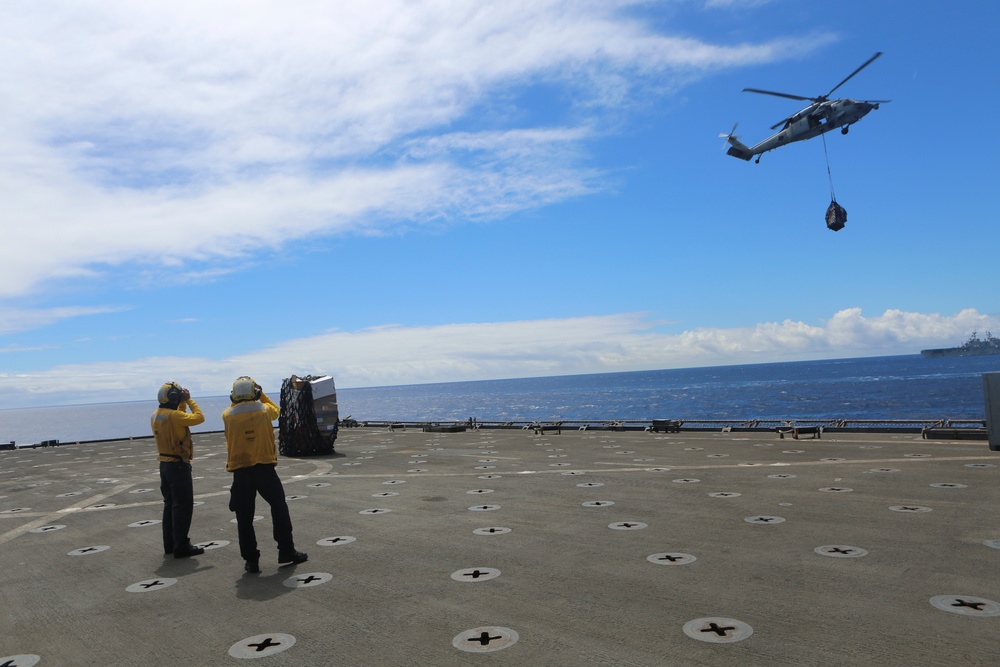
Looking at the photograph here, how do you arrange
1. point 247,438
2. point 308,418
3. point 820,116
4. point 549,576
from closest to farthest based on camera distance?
point 549,576
point 247,438
point 308,418
point 820,116

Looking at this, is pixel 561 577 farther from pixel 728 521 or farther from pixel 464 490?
pixel 464 490

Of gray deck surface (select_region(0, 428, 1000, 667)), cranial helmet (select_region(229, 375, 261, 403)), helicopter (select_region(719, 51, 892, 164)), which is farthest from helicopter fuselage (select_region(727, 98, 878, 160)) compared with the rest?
cranial helmet (select_region(229, 375, 261, 403))

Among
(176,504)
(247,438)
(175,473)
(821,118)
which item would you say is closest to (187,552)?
(176,504)

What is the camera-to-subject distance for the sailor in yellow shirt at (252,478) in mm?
7047

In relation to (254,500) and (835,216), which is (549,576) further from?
(835,216)

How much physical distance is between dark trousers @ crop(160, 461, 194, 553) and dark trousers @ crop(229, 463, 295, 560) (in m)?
1.16

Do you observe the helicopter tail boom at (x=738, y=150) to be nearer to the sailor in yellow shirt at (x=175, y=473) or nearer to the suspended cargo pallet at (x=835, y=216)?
the suspended cargo pallet at (x=835, y=216)

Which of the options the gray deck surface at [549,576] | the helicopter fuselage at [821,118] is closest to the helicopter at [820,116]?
the helicopter fuselage at [821,118]

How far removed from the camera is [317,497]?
11.9 m

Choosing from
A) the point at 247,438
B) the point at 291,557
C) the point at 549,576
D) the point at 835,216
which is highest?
the point at 835,216

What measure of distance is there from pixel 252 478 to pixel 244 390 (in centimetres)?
99

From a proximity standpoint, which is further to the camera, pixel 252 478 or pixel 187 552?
Result: pixel 187 552

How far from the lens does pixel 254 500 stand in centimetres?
710

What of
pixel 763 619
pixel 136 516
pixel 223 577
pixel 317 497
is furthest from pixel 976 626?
pixel 136 516
